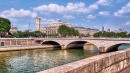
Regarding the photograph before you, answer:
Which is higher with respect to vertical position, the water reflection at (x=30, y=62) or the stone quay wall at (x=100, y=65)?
the stone quay wall at (x=100, y=65)

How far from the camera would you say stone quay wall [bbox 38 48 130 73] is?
4.79 m

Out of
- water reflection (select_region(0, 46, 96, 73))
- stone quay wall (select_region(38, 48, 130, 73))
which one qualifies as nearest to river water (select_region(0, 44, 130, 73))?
water reflection (select_region(0, 46, 96, 73))

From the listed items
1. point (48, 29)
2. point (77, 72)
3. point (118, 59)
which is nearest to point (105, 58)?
point (118, 59)

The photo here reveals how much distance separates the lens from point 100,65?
21.2 feet

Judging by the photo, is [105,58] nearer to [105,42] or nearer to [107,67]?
[107,67]

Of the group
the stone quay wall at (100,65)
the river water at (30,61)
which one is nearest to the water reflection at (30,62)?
the river water at (30,61)

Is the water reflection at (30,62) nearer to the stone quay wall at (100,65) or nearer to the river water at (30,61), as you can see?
the river water at (30,61)

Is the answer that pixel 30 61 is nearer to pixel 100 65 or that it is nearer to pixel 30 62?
pixel 30 62

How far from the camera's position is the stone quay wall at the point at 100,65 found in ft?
15.7

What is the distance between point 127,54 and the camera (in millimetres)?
9703

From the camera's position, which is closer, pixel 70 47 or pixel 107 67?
pixel 107 67

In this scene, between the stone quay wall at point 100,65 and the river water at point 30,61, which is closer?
the stone quay wall at point 100,65

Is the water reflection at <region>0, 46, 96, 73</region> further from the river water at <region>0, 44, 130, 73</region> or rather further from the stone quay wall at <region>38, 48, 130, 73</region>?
the stone quay wall at <region>38, 48, 130, 73</region>

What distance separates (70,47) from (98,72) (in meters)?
74.3
